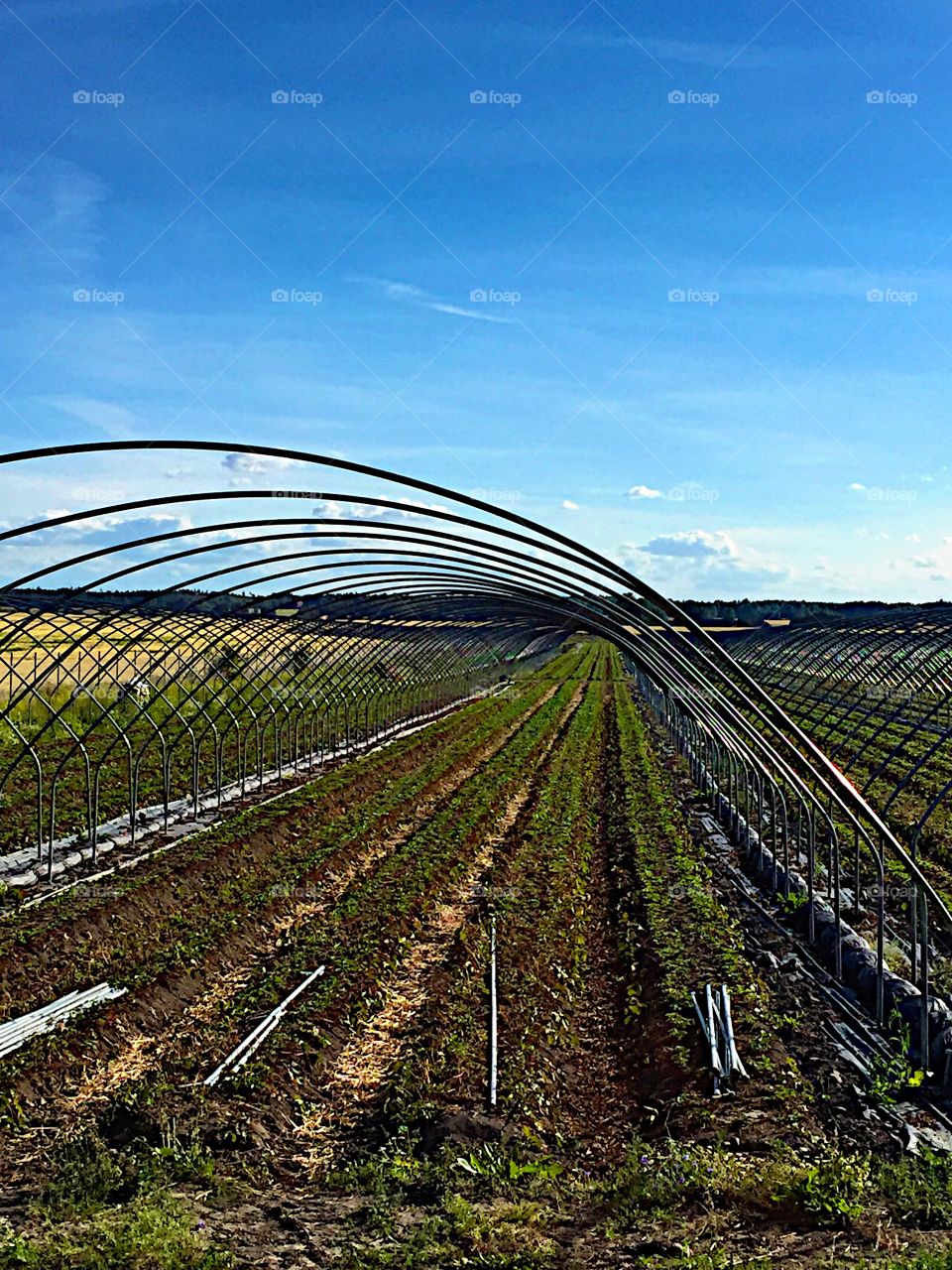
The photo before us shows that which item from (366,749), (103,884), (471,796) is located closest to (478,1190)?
(103,884)

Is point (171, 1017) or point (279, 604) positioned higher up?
point (279, 604)

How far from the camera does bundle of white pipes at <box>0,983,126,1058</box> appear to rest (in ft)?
26.0

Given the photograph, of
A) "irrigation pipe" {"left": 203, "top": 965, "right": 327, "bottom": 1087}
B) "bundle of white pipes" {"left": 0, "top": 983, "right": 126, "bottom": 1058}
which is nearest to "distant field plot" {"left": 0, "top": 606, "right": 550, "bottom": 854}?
"bundle of white pipes" {"left": 0, "top": 983, "right": 126, "bottom": 1058}

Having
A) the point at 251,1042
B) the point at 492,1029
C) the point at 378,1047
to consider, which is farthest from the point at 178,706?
the point at 492,1029

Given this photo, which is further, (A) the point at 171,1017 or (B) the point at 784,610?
(B) the point at 784,610

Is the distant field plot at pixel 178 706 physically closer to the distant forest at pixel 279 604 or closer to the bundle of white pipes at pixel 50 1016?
the distant forest at pixel 279 604

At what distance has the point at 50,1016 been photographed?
27.3 feet

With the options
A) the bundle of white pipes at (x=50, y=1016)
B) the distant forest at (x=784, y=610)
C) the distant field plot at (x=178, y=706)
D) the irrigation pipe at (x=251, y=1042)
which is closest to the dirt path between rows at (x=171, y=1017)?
the irrigation pipe at (x=251, y=1042)

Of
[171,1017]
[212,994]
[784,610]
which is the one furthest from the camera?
[784,610]

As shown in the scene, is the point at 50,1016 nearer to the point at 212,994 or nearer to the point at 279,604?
the point at 212,994

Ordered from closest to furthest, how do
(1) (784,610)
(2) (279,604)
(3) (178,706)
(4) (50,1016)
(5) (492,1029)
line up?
(5) (492,1029)
(4) (50,1016)
(3) (178,706)
(2) (279,604)
(1) (784,610)

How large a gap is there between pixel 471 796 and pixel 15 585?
33.8 ft

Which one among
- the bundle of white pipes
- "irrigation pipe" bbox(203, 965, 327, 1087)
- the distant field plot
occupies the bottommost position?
"irrigation pipe" bbox(203, 965, 327, 1087)

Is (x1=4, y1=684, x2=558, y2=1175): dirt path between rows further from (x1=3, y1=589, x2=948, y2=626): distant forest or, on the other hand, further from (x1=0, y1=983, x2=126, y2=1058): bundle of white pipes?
(x1=3, y1=589, x2=948, y2=626): distant forest
